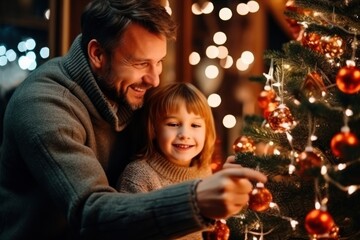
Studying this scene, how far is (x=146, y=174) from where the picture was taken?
187cm

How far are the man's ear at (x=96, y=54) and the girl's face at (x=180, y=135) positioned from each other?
0.25 metres

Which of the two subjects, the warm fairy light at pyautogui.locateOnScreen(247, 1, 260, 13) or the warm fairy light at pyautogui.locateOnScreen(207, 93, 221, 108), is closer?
the warm fairy light at pyautogui.locateOnScreen(207, 93, 221, 108)

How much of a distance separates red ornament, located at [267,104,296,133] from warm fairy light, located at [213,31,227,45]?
279cm

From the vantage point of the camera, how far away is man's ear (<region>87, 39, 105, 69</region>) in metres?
1.86

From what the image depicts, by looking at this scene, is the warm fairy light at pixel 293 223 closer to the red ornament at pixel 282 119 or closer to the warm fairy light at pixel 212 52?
the red ornament at pixel 282 119

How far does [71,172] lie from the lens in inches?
59.8

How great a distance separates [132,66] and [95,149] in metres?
0.26

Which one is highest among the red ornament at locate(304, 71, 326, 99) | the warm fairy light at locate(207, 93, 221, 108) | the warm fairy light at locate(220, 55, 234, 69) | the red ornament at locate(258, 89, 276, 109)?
the red ornament at locate(304, 71, 326, 99)

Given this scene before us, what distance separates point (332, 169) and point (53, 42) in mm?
1976

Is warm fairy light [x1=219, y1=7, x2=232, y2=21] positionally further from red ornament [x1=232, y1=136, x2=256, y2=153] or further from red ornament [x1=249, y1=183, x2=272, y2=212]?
red ornament [x1=249, y1=183, x2=272, y2=212]

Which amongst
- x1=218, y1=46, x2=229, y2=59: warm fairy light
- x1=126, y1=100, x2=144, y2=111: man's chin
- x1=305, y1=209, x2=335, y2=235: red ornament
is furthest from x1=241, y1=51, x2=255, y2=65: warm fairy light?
x1=305, y1=209, x2=335, y2=235: red ornament

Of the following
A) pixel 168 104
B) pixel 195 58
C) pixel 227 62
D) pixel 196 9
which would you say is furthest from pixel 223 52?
pixel 168 104

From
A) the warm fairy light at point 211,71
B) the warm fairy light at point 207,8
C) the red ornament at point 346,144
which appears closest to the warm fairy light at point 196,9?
the warm fairy light at point 207,8

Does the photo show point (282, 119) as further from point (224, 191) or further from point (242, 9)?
point (242, 9)
